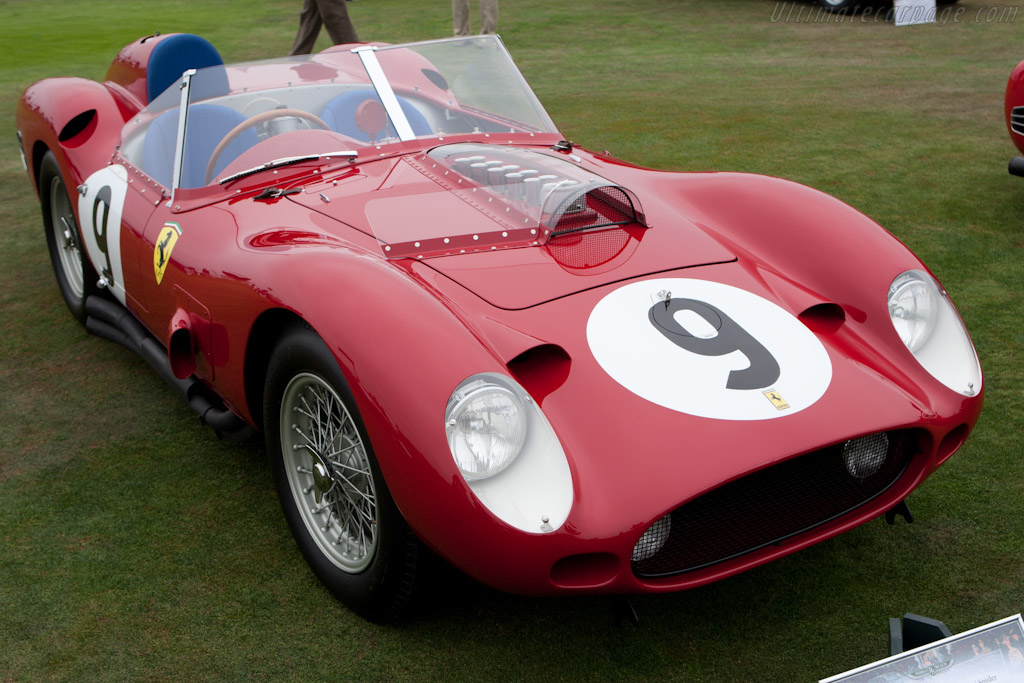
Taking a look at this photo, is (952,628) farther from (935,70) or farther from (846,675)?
(935,70)

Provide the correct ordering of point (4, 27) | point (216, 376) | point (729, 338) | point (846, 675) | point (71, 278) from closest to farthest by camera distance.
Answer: point (846, 675)
point (729, 338)
point (216, 376)
point (71, 278)
point (4, 27)

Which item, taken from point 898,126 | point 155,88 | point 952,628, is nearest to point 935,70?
point 898,126

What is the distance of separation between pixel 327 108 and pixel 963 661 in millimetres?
2601

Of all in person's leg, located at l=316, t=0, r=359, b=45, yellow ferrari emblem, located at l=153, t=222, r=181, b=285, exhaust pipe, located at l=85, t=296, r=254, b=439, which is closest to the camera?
exhaust pipe, located at l=85, t=296, r=254, b=439

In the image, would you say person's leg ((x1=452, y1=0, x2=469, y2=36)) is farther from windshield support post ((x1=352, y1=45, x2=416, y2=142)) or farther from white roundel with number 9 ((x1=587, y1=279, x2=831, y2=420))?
white roundel with number 9 ((x1=587, y1=279, x2=831, y2=420))

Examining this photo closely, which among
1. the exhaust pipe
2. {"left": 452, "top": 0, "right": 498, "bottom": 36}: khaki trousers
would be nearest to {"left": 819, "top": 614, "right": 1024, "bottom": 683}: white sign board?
the exhaust pipe

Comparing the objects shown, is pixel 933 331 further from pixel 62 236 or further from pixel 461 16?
pixel 461 16

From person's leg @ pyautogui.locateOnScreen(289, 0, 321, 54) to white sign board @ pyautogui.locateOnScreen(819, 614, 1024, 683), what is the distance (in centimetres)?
757

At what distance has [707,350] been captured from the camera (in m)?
2.11

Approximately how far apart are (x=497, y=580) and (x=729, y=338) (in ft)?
2.63

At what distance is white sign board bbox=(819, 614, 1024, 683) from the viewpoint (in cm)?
160

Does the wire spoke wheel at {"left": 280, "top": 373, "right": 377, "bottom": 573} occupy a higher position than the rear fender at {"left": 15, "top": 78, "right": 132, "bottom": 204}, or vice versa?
the rear fender at {"left": 15, "top": 78, "right": 132, "bottom": 204}

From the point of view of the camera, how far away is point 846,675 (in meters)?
1.58

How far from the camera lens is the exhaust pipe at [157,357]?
108 inches
